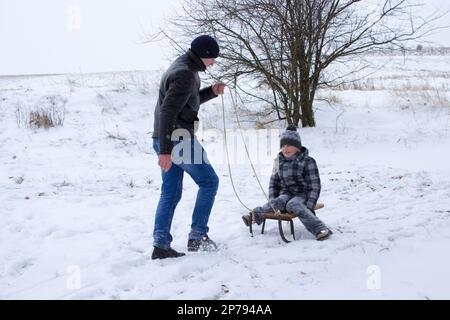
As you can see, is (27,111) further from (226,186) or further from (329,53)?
(329,53)

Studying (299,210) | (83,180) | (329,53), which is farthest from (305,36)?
(299,210)

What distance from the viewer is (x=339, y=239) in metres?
4.60

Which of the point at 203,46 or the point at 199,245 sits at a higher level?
the point at 203,46

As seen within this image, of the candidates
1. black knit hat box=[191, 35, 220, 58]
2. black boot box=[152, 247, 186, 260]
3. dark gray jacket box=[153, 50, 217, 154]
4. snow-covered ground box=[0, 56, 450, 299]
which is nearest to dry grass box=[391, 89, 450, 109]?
snow-covered ground box=[0, 56, 450, 299]

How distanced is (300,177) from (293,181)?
0.31 ft

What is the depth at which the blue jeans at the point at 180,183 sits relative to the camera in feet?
13.6

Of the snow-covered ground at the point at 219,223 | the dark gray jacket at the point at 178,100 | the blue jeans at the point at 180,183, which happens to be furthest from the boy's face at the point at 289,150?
the dark gray jacket at the point at 178,100

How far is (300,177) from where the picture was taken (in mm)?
4957

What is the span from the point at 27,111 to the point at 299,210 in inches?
380

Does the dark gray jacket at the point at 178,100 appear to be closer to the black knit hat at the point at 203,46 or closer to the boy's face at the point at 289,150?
the black knit hat at the point at 203,46

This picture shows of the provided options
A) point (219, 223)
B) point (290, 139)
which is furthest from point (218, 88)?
point (219, 223)

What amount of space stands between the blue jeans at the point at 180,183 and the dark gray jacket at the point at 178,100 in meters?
0.15

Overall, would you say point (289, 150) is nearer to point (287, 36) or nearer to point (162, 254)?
point (162, 254)
